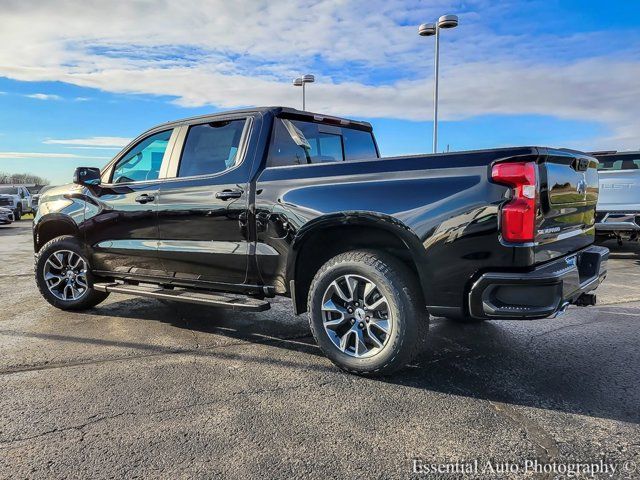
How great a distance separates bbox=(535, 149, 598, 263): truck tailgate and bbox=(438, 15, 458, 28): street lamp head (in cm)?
1103

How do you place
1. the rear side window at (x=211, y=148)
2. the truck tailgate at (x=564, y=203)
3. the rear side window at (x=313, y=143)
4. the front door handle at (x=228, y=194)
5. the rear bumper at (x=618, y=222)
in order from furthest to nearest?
1. the rear bumper at (x=618, y=222)
2. the rear side window at (x=211, y=148)
3. the rear side window at (x=313, y=143)
4. the front door handle at (x=228, y=194)
5. the truck tailgate at (x=564, y=203)

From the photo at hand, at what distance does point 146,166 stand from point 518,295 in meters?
3.58

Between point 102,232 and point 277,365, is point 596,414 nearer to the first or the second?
point 277,365

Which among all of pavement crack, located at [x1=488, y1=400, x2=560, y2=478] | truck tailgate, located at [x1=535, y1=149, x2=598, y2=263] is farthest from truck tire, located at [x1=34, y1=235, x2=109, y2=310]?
truck tailgate, located at [x1=535, y1=149, x2=598, y2=263]

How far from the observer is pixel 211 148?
4.42 metres

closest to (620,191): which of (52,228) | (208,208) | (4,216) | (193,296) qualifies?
(208,208)

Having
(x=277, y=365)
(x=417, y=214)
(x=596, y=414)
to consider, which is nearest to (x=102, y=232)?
(x=277, y=365)

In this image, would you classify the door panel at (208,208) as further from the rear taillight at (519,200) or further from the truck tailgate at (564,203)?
the truck tailgate at (564,203)

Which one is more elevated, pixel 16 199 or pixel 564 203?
pixel 564 203

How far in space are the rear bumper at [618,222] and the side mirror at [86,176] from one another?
784 cm

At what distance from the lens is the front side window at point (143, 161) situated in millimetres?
4746

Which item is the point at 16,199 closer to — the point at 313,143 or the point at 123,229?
the point at 123,229

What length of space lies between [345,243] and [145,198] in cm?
204

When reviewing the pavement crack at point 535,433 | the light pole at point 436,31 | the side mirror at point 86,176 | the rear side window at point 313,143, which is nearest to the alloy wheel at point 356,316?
the pavement crack at point 535,433
